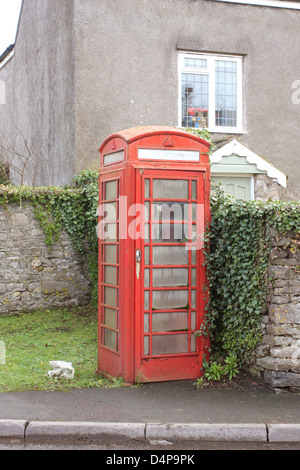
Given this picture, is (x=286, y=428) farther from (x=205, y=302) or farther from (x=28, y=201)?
(x=28, y=201)

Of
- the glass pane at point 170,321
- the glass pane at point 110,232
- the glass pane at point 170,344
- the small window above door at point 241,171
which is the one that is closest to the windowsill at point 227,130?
the small window above door at point 241,171

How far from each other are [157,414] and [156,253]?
195 cm

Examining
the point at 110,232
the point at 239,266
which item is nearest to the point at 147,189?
the point at 110,232

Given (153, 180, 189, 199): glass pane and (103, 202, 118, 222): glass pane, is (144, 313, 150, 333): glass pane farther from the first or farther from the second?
(153, 180, 189, 199): glass pane

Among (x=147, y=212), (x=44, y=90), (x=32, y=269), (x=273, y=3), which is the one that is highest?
(x=273, y=3)

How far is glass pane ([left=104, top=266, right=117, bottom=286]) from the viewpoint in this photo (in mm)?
7212

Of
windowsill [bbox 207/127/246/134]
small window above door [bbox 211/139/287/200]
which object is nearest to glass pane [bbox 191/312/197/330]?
small window above door [bbox 211/139/287/200]

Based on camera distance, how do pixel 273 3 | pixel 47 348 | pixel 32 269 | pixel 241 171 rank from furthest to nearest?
pixel 273 3
pixel 241 171
pixel 32 269
pixel 47 348

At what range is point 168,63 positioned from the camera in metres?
14.2

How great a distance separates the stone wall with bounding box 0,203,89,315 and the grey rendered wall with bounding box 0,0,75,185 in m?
2.19

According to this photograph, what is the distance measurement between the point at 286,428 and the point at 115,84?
10.2 m

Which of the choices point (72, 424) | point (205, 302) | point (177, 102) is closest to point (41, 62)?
point (177, 102)

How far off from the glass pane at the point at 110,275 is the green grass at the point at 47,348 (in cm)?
118

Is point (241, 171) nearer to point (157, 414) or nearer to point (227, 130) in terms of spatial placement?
point (227, 130)
